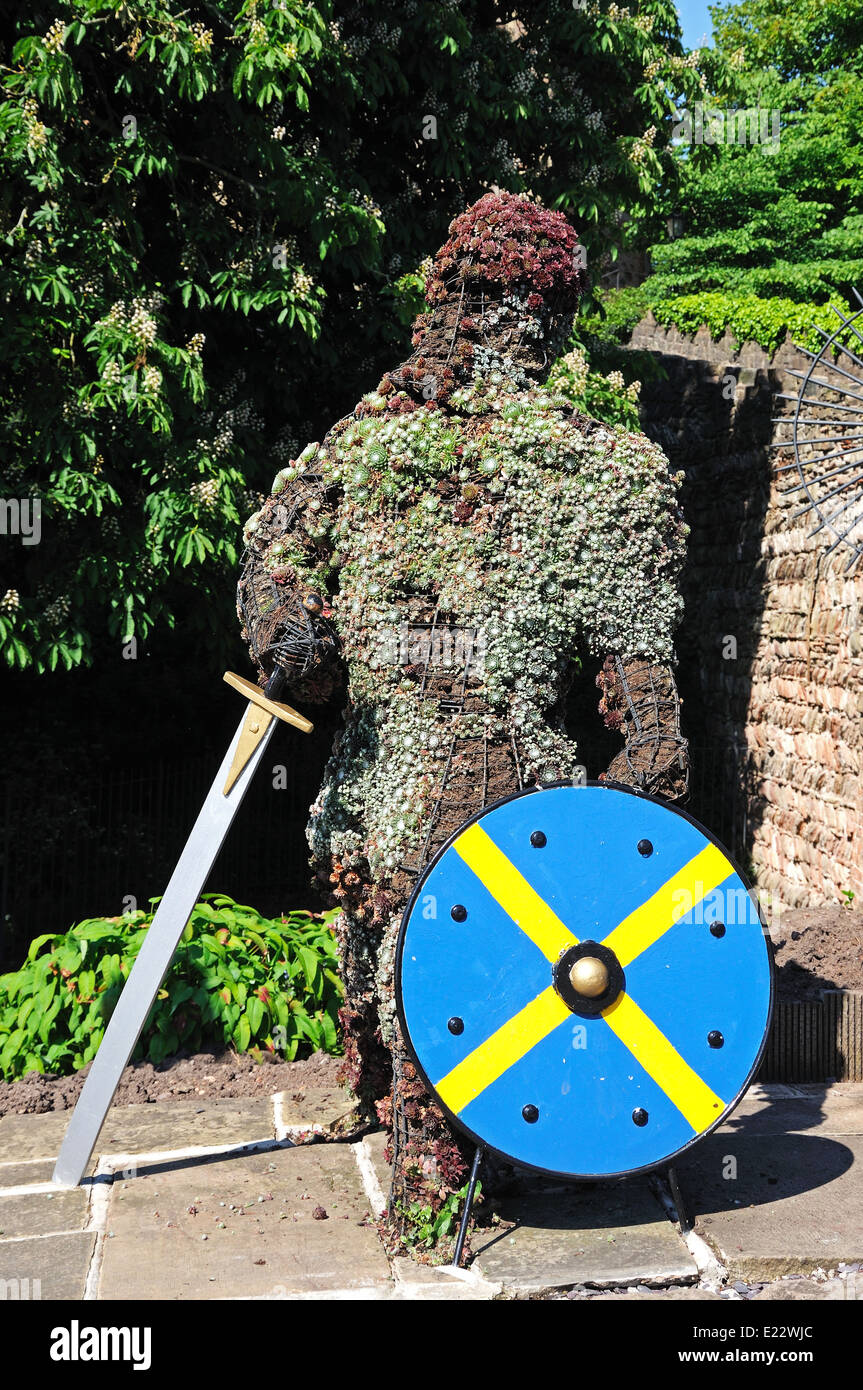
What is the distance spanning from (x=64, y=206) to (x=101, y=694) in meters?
4.10

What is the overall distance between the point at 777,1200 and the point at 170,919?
1848 mm

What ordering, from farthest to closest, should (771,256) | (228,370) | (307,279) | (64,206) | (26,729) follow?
(771,256), (26,729), (228,370), (307,279), (64,206)

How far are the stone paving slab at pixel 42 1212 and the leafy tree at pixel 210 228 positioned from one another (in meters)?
2.43

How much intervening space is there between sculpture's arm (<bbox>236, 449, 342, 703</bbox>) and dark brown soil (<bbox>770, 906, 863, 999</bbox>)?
251cm

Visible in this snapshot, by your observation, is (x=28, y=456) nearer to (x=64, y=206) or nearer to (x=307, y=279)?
(x=64, y=206)

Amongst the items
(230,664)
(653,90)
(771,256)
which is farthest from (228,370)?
(771,256)

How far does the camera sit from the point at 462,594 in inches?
132

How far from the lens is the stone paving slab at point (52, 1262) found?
9.89 feet

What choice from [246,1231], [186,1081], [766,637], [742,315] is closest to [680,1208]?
[246,1231]

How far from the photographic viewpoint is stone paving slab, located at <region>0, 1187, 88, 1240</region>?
Answer: 3.40m

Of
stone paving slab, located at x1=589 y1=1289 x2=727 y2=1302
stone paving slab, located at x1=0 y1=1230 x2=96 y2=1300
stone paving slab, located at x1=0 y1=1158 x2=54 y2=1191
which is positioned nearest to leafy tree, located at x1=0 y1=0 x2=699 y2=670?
stone paving slab, located at x1=0 y1=1158 x2=54 y2=1191

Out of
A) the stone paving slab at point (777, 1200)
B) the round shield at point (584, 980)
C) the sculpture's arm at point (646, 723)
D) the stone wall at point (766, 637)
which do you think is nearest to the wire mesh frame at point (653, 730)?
the sculpture's arm at point (646, 723)

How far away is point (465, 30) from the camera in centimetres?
634

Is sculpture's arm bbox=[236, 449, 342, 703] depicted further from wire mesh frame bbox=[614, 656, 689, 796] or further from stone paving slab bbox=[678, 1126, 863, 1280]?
stone paving slab bbox=[678, 1126, 863, 1280]
